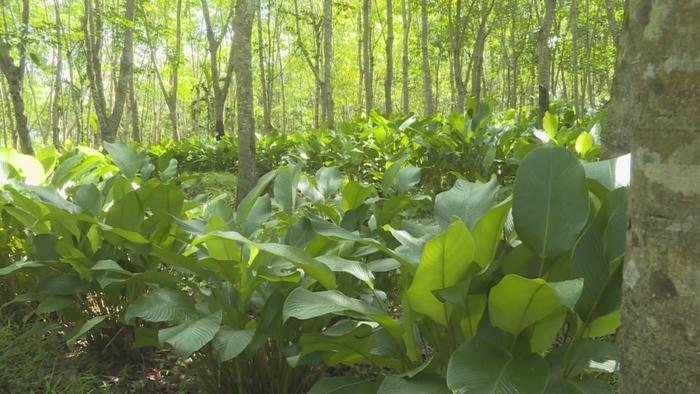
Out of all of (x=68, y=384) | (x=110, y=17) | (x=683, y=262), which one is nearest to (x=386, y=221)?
(x=68, y=384)

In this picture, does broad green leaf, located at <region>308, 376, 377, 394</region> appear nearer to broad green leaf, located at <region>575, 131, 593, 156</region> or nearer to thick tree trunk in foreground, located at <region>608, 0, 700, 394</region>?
thick tree trunk in foreground, located at <region>608, 0, 700, 394</region>

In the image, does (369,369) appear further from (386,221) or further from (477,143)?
(477,143)

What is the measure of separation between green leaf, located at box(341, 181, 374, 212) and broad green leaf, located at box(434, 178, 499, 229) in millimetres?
658

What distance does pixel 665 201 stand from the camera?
860mm

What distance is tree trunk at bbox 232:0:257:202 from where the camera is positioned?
4.95 metres

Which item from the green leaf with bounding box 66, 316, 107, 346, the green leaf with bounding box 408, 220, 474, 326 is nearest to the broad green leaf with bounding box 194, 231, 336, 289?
the green leaf with bounding box 408, 220, 474, 326

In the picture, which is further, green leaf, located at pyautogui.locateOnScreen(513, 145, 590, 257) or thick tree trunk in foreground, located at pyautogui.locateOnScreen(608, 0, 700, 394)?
green leaf, located at pyautogui.locateOnScreen(513, 145, 590, 257)

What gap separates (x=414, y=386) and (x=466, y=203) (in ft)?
2.11

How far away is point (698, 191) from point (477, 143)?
420cm

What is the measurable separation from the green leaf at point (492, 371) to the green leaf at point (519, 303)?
8cm

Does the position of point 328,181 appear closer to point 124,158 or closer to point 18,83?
point 124,158

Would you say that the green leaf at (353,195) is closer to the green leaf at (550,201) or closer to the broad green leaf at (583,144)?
the green leaf at (550,201)

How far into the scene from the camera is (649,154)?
2.91 ft

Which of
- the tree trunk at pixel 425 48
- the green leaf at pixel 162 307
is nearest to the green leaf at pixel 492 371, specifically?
the green leaf at pixel 162 307
